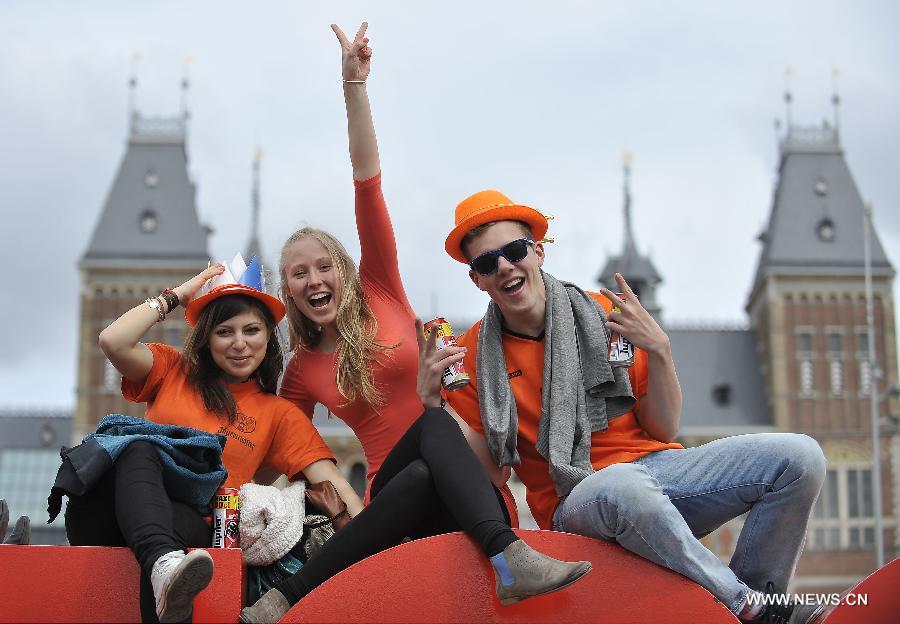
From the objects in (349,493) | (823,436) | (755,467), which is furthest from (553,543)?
(823,436)

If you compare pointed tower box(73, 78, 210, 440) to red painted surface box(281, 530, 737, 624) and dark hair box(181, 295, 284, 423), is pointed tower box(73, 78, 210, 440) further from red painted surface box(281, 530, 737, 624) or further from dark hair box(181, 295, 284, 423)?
red painted surface box(281, 530, 737, 624)

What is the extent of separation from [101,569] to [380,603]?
24.1 inches

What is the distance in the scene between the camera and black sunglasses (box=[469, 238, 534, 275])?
311 cm

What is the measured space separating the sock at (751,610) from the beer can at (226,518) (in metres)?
1.19

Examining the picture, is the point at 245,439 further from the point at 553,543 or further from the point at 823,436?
the point at 823,436

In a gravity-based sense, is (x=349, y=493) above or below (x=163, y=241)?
below

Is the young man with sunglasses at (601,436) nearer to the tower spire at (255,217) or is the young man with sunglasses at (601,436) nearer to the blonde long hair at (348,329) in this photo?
the blonde long hair at (348,329)

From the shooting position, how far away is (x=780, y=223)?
32.2 metres

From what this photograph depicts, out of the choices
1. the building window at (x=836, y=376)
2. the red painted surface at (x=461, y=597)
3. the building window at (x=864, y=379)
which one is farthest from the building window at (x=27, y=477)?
the red painted surface at (x=461, y=597)

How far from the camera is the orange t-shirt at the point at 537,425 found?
3.09 metres

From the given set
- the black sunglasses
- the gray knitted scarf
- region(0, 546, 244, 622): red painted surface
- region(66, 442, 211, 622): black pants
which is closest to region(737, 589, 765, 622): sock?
the gray knitted scarf

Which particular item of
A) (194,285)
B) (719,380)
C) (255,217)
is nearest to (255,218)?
(255,217)

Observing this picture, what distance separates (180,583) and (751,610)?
4.21ft

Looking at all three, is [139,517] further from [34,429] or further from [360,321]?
[34,429]
